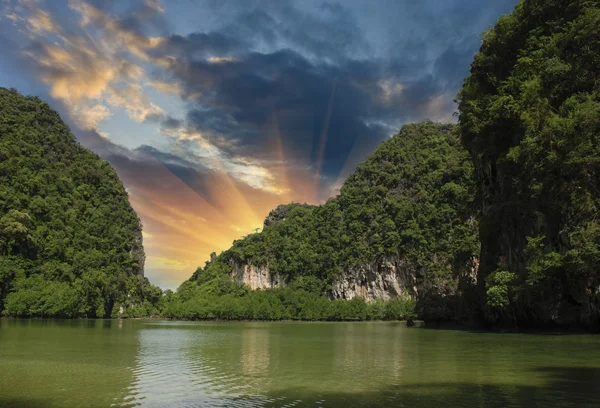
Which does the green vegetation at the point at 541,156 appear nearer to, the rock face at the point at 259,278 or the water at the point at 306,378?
the water at the point at 306,378

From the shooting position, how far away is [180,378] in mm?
13039

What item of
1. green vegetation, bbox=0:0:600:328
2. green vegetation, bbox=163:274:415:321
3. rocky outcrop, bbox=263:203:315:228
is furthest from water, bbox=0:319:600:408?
rocky outcrop, bbox=263:203:315:228

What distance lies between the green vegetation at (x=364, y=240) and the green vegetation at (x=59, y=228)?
13.0 m

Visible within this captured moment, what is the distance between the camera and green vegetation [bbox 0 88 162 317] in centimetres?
7425

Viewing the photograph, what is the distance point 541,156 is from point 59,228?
275ft

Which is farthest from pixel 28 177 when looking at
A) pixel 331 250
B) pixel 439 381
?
pixel 439 381

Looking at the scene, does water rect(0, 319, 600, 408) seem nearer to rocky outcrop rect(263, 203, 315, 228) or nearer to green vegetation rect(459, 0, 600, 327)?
green vegetation rect(459, 0, 600, 327)

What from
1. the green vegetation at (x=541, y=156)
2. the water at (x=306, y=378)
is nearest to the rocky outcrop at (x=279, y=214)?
the green vegetation at (x=541, y=156)

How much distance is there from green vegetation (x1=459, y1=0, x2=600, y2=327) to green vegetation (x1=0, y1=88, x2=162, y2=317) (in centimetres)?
6279

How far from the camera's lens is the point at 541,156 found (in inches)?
1084

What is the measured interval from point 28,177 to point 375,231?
65.2 meters

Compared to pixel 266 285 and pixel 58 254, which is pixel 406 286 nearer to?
pixel 266 285

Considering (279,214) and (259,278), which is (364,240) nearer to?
(259,278)

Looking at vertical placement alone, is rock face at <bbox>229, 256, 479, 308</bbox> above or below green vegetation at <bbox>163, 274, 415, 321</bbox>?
above
